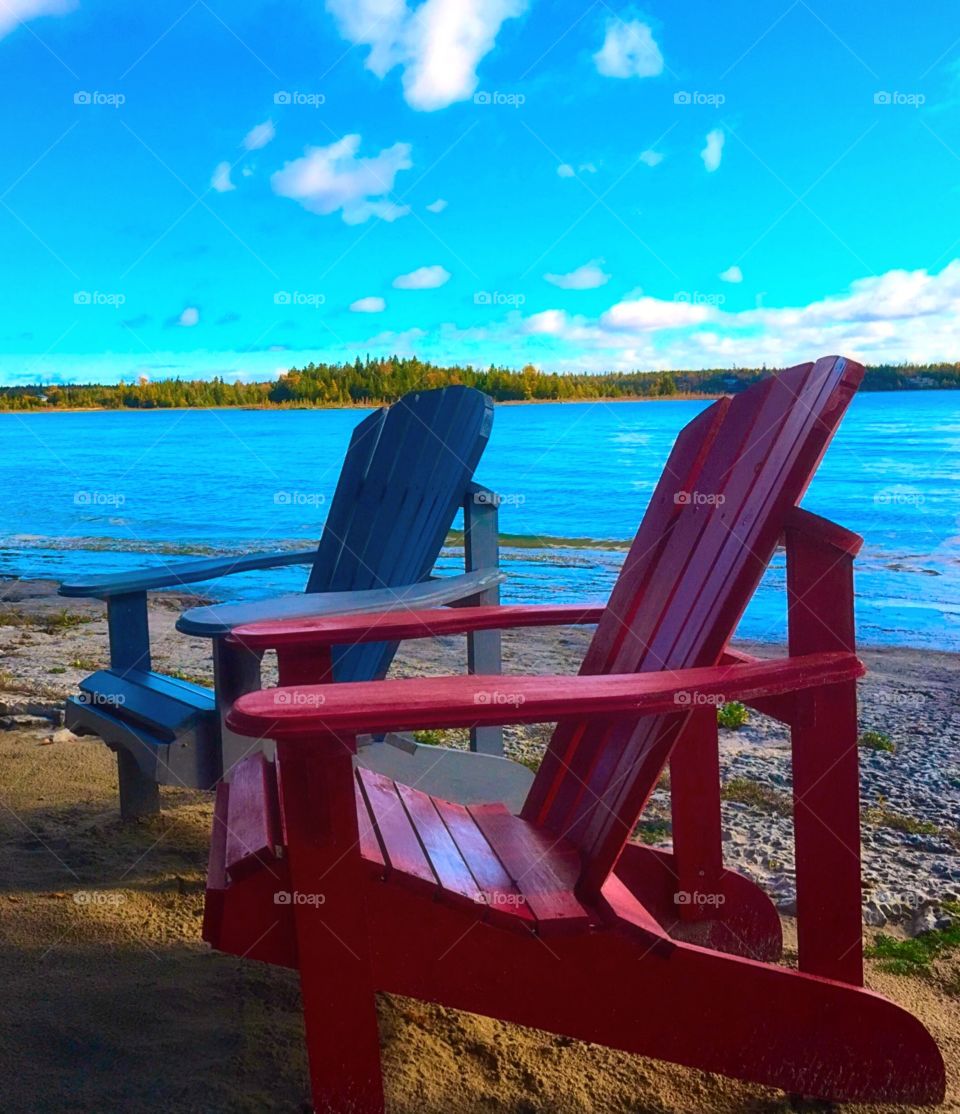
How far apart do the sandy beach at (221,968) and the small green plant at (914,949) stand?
0.08 ft

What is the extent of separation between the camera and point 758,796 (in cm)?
321

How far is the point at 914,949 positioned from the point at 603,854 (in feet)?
3.49

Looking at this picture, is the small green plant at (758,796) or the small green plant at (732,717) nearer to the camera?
the small green plant at (758,796)

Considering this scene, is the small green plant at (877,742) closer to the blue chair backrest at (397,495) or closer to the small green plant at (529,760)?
the small green plant at (529,760)

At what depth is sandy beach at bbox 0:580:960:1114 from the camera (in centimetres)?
172

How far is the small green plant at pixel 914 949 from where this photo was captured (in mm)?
2139

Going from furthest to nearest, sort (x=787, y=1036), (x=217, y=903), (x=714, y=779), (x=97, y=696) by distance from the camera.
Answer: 1. (x=97, y=696)
2. (x=714, y=779)
3. (x=787, y=1036)
4. (x=217, y=903)

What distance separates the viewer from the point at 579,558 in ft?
38.0

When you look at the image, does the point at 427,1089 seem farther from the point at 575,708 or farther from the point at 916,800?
the point at 916,800

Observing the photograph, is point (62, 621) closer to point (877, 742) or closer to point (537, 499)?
point (877, 742)

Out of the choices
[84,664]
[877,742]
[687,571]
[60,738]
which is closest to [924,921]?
[687,571]

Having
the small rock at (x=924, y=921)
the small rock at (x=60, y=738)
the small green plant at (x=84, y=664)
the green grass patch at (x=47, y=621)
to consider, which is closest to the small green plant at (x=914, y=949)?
the small rock at (x=924, y=921)

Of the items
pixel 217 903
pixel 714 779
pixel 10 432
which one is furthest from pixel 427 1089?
pixel 10 432

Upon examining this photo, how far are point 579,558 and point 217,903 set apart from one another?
10.2 m
